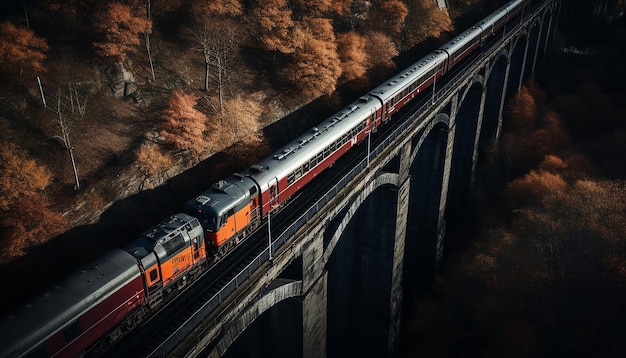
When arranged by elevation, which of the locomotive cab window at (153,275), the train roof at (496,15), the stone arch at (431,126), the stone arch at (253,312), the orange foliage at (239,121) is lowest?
the stone arch at (253,312)

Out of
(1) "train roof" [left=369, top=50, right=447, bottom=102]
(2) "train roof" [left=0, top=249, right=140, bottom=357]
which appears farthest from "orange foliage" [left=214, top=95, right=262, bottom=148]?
(2) "train roof" [left=0, top=249, right=140, bottom=357]

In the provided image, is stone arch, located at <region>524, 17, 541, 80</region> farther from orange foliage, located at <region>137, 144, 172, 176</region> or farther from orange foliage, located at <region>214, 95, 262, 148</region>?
orange foliage, located at <region>137, 144, 172, 176</region>

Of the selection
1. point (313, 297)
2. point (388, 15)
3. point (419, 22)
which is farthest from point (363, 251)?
point (419, 22)

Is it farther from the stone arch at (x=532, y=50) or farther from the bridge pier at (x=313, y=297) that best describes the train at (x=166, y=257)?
the stone arch at (x=532, y=50)

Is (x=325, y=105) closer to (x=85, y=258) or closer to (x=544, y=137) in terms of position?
(x=85, y=258)

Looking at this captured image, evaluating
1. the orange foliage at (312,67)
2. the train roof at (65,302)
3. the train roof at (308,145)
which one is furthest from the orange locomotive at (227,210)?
the orange foliage at (312,67)
